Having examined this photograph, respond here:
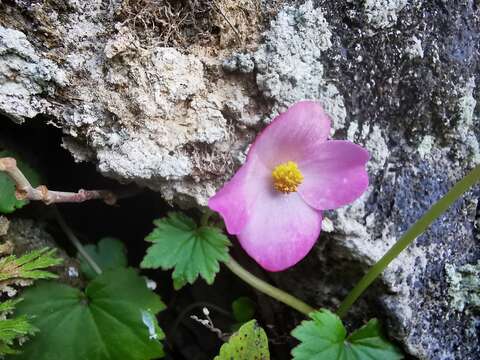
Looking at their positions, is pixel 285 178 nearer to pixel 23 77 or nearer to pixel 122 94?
pixel 122 94

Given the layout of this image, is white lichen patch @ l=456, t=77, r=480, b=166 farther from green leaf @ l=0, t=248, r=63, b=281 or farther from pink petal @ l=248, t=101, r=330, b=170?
green leaf @ l=0, t=248, r=63, b=281

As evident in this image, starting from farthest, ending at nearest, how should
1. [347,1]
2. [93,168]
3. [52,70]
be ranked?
[93,168], [347,1], [52,70]

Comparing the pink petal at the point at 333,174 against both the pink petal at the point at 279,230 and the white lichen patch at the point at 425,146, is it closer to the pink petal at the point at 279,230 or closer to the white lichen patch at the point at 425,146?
the pink petal at the point at 279,230

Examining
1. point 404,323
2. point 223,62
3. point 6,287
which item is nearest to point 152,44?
point 223,62

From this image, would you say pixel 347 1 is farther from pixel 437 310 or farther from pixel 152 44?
pixel 437 310

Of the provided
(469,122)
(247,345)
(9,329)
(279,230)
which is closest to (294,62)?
(279,230)

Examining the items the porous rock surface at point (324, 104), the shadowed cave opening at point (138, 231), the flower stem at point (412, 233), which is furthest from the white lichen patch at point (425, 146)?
the shadowed cave opening at point (138, 231)
